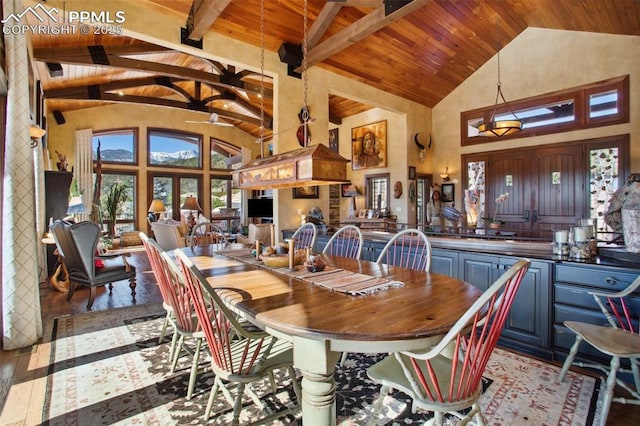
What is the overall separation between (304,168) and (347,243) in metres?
1.70

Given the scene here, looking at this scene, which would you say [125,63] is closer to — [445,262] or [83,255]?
[83,255]

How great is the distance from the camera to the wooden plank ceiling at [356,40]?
4.36 m

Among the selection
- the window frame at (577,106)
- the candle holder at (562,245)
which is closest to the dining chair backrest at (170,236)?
the candle holder at (562,245)

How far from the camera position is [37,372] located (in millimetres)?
2400

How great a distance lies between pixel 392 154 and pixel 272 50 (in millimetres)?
4029

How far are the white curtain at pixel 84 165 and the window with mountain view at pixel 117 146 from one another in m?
0.25

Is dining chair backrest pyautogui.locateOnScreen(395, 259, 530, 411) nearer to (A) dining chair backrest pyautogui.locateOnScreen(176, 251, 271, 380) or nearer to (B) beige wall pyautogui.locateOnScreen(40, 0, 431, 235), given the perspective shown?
(A) dining chair backrest pyautogui.locateOnScreen(176, 251, 271, 380)

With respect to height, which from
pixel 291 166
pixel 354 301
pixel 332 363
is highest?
pixel 291 166

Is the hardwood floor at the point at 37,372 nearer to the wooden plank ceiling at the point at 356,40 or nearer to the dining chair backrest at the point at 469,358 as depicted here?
the dining chair backrest at the point at 469,358

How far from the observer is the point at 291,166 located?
2.40 m

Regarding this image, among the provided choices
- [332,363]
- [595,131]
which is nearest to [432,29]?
[595,131]

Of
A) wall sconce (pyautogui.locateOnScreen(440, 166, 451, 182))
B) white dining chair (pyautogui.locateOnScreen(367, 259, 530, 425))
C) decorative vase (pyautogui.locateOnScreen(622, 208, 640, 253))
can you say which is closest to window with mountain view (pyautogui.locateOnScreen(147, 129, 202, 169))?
wall sconce (pyautogui.locateOnScreen(440, 166, 451, 182))

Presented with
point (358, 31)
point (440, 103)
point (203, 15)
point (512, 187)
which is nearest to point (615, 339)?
point (358, 31)

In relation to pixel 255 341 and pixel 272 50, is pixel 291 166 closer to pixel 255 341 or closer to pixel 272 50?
pixel 255 341
